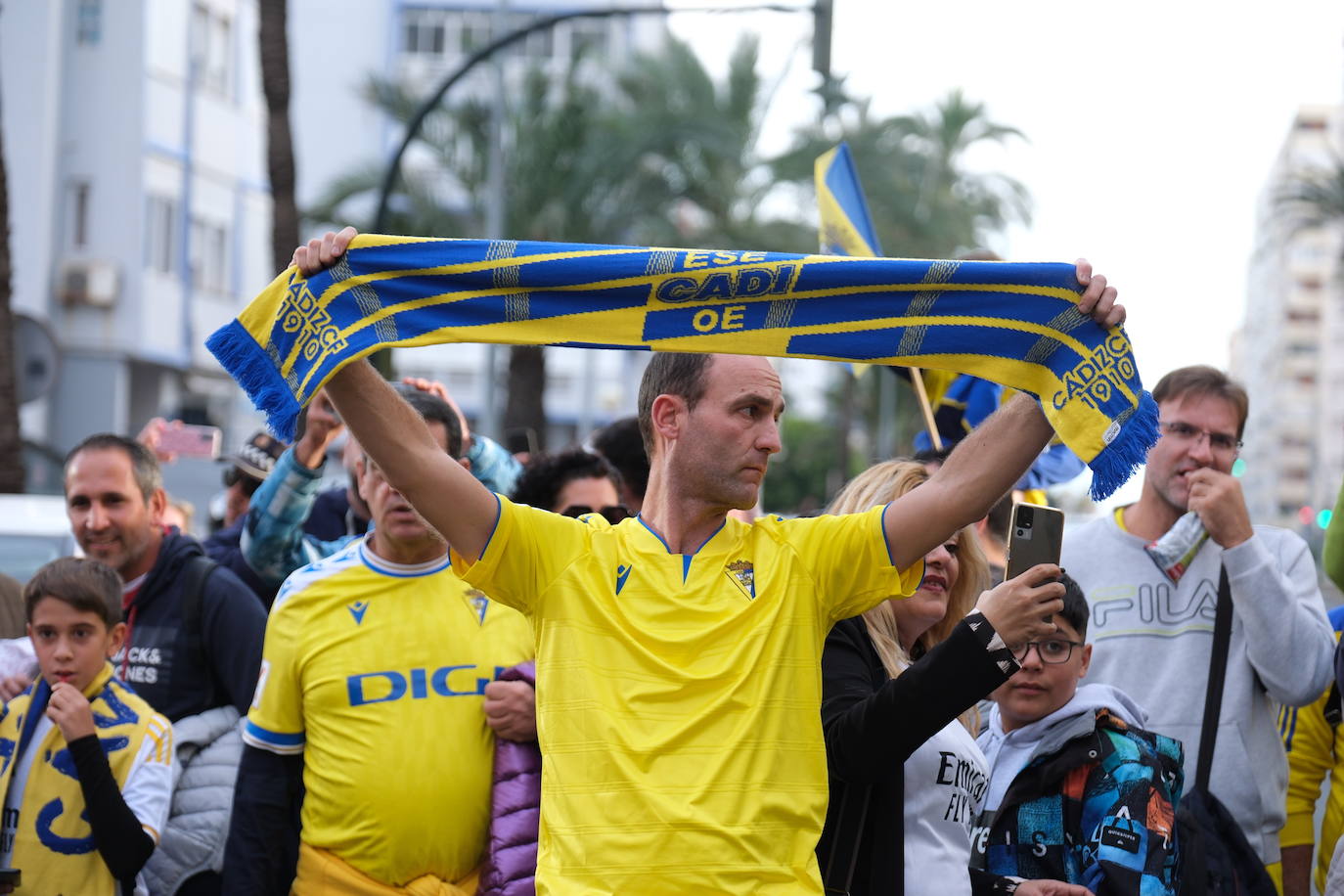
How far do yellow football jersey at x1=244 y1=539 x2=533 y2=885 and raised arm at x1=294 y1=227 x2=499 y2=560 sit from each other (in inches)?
46.9

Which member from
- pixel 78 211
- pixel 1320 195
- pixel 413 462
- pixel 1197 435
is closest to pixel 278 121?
pixel 1197 435

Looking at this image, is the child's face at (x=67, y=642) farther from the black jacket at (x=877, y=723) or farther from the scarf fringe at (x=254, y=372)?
the black jacket at (x=877, y=723)

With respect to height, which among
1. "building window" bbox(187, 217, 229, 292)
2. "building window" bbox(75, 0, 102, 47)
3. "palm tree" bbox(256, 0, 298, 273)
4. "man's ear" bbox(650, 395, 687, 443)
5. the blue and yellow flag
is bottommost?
"man's ear" bbox(650, 395, 687, 443)

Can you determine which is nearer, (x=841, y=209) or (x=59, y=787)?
(x=59, y=787)

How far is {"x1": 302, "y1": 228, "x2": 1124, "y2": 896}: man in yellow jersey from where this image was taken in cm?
344

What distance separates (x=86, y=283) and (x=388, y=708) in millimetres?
28439

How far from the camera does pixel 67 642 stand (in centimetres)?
510

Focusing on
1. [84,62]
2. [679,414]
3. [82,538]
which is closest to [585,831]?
[679,414]

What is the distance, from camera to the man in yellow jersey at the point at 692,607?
11.3ft

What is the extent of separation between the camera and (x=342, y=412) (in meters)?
3.56

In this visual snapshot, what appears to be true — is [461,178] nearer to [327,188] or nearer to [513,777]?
[327,188]

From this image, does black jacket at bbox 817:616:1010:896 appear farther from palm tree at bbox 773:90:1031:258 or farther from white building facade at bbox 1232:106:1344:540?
white building facade at bbox 1232:106:1344:540

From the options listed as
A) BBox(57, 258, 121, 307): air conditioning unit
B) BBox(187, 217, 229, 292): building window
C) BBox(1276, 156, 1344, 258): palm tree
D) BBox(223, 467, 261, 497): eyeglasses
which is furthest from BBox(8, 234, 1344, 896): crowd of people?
BBox(187, 217, 229, 292): building window

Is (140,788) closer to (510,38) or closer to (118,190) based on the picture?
(510,38)
